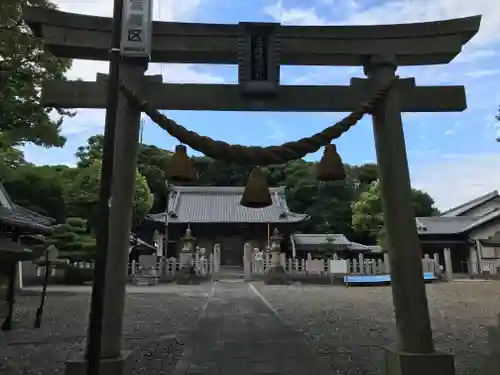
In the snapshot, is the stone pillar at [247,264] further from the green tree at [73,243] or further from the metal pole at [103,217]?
the metal pole at [103,217]

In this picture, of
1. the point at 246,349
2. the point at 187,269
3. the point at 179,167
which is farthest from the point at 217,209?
the point at 179,167

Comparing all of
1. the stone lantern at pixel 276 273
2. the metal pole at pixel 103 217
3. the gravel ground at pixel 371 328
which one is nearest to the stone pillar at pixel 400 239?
the gravel ground at pixel 371 328

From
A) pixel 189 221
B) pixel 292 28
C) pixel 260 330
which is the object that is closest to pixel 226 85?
pixel 292 28

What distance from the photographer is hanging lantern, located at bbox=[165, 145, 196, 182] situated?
4449mm

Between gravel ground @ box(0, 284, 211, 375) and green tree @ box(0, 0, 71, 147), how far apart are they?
4821mm

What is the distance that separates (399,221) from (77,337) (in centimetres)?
577

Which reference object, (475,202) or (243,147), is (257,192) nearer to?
(243,147)

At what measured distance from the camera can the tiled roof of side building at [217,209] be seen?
29130mm

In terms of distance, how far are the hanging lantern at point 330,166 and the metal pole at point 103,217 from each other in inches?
86.9

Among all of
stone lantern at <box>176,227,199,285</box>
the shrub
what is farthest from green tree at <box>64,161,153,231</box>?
stone lantern at <box>176,227,199,285</box>

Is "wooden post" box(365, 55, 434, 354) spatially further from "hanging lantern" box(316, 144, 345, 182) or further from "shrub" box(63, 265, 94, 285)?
"shrub" box(63, 265, 94, 285)

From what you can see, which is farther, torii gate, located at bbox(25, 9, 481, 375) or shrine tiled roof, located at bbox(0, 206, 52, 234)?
shrine tiled roof, located at bbox(0, 206, 52, 234)

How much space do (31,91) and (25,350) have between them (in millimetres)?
7531

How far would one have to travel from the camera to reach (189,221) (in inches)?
1138
